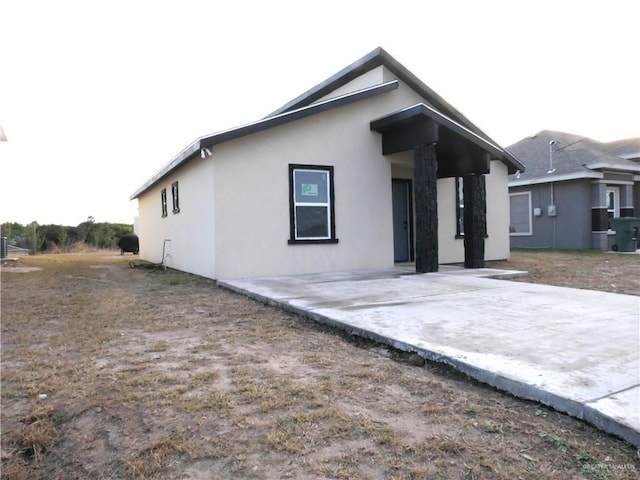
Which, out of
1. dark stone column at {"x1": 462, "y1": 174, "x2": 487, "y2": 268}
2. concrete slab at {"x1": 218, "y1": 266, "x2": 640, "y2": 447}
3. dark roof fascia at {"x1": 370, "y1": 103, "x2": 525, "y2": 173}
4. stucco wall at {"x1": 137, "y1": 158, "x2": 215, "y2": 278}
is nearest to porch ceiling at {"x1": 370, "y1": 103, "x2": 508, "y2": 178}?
dark roof fascia at {"x1": 370, "y1": 103, "x2": 525, "y2": 173}

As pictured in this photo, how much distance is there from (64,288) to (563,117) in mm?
26335

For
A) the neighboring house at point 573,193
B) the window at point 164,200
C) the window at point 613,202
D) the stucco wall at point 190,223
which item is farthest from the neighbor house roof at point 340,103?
the window at point 613,202

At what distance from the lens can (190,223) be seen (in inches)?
391

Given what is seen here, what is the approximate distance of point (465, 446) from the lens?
2105 millimetres

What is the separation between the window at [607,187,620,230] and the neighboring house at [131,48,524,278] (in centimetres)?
984

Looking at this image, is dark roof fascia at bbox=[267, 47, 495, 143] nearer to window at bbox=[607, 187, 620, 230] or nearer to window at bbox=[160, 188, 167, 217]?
window at bbox=[160, 188, 167, 217]

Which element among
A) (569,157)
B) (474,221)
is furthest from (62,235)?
(569,157)

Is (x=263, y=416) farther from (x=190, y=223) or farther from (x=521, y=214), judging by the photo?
(x=521, y=214)

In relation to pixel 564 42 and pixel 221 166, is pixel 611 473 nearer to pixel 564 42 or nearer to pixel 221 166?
pixel 221 166

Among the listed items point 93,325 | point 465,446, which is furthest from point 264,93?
point 465,446

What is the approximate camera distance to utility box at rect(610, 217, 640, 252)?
49.4ft

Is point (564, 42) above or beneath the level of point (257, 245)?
above

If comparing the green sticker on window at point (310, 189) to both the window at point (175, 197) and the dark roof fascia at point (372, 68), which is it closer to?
the dark roof fascia at point (372, 68)

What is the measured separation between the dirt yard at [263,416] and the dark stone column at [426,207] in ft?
15.3
